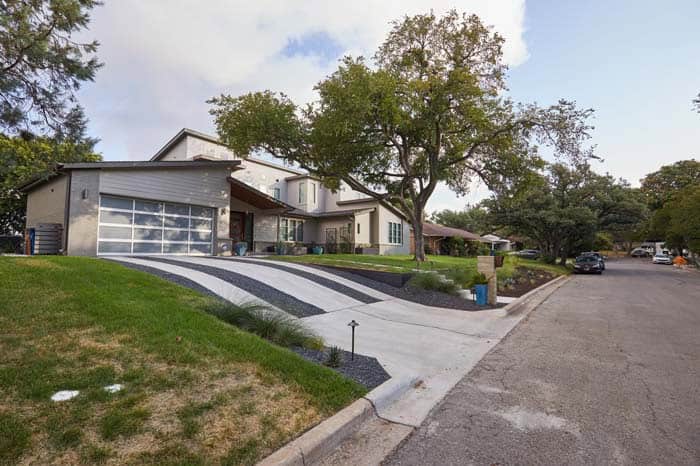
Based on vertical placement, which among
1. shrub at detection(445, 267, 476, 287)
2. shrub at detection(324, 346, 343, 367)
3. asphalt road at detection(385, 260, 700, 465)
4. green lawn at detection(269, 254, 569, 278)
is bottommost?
asphalt road at detection(385, 260, 700, 465)

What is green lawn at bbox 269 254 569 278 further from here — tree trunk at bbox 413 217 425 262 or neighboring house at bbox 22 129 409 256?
neighboring house at bbox 22 129 409 256

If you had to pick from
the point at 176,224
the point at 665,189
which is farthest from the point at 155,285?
the point at 665,189

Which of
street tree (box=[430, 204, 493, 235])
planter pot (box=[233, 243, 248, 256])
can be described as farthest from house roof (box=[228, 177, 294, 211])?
street tree (box=[430, 204, 493, 235])

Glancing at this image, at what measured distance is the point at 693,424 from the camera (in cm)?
352

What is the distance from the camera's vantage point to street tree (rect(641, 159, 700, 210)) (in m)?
51.5

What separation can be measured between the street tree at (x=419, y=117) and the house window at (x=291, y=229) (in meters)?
5.93

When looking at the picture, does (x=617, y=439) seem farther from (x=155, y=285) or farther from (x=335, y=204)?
(x=335, y=204)

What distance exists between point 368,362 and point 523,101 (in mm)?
18227

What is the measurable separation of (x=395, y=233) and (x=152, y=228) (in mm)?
19201

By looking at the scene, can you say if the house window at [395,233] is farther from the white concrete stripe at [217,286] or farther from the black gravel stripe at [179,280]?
the black gravel stripe at [179,280]

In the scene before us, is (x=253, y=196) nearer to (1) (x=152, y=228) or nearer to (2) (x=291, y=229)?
(1) (x=152, y=228)

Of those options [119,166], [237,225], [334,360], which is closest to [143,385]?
[334,360]

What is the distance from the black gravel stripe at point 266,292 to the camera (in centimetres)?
794

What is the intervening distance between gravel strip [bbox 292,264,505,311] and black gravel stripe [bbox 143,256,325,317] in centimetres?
339
